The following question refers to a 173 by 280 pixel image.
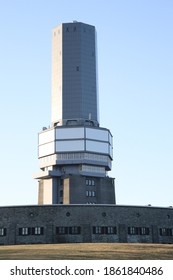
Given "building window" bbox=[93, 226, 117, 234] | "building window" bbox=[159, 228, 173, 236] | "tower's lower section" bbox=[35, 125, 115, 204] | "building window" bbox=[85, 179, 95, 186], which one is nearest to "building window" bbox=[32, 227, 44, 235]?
"building window" bbox=[93, 226, 117, 234]

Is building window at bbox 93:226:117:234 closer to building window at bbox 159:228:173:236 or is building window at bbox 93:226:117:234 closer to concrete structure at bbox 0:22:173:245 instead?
building window at bbox 159:228:173:236

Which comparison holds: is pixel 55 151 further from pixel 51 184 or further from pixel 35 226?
pixel 35 226

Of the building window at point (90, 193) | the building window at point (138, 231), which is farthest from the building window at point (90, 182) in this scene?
the building window at point (138, 231)

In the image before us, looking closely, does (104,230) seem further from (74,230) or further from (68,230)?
(68,230)

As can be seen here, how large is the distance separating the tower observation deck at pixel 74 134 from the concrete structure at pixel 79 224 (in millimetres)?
53020

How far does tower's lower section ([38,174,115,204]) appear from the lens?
128m

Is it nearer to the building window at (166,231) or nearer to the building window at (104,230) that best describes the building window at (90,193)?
the building window at (166,231)

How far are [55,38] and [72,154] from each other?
37.5m

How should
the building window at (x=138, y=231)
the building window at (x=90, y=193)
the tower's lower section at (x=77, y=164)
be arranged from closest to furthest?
1. the building window at (x=138, y=231)
2. the building window at (x=90, y=193)
3. the tower's lower section at (x=77, y=164)

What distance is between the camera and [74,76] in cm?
14188

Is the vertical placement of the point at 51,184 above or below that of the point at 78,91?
below

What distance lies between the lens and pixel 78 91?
141000 millimetres

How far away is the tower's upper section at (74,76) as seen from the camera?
461 ft
